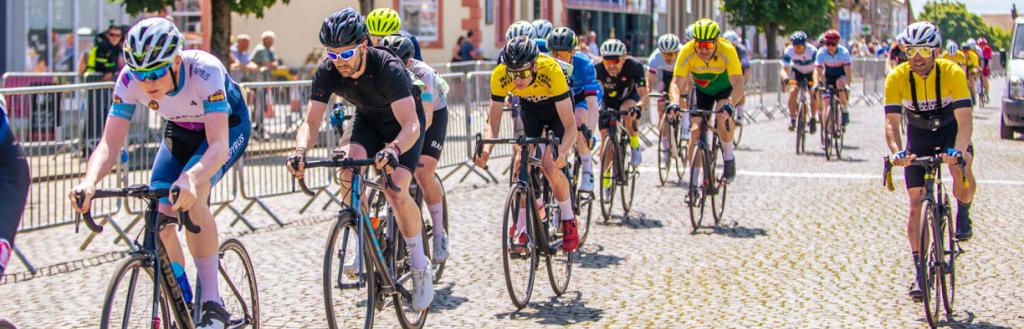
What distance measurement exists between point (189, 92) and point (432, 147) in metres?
2.41

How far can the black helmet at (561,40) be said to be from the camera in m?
9.92

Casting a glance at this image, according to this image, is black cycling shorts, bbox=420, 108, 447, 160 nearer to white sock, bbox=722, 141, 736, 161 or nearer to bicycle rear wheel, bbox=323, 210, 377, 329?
bicycle rear wheel, bbox=323, 210, 377, 329

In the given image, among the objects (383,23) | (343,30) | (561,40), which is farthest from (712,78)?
(343,30)

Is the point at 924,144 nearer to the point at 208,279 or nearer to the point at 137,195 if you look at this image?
the point at 208,279

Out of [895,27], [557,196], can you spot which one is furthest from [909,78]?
[895,27]

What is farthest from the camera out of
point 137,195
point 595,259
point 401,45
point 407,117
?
point 595,259

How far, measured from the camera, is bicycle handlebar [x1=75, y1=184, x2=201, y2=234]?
4875mm

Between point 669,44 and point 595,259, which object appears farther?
point 669,44

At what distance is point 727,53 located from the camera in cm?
1177

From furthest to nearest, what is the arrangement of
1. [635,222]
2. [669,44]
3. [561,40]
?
1. [669,44]
2. [635,222]
3. [561,40]

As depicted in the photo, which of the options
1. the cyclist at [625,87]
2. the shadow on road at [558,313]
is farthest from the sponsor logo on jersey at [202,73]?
the cyclist at [625,87]

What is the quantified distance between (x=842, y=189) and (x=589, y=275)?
18.6 ft

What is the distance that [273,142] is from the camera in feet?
39.9

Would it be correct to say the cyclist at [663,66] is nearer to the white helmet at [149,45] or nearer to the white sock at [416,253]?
the white sock at [416,253]
